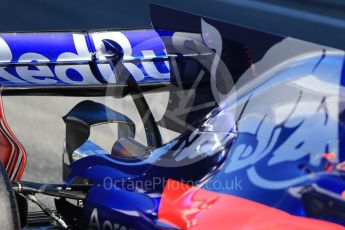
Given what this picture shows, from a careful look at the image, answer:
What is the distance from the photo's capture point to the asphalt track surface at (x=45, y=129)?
3098mm

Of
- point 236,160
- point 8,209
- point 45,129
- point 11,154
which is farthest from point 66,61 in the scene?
point 236,160

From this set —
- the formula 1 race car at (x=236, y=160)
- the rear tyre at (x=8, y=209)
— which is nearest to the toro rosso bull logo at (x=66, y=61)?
the formula 1 race car at (x=236, y=160)

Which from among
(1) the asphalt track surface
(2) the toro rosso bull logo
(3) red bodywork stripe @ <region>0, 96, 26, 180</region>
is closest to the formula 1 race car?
(3) red bodywork stripe @ <region>0, 96, 26, 180</region>

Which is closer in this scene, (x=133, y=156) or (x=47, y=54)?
(x=133, y=156)

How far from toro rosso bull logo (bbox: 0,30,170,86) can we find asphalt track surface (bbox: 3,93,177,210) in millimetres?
132

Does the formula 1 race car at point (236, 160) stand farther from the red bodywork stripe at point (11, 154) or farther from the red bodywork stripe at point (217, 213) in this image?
the red bodywork stripe at point (11, 154)

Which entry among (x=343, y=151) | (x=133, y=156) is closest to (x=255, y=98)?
(x=343, y=151)

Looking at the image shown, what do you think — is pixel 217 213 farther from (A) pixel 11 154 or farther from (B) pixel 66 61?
(B) pixel 66 61

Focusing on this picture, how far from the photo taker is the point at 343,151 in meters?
1.55

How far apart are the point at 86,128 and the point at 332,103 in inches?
43.5

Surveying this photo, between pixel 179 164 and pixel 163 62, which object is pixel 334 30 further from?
pixel 179 164

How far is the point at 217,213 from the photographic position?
5.45 feet

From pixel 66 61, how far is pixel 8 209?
1.27 meters

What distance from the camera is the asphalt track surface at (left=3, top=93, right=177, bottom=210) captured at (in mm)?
3098
